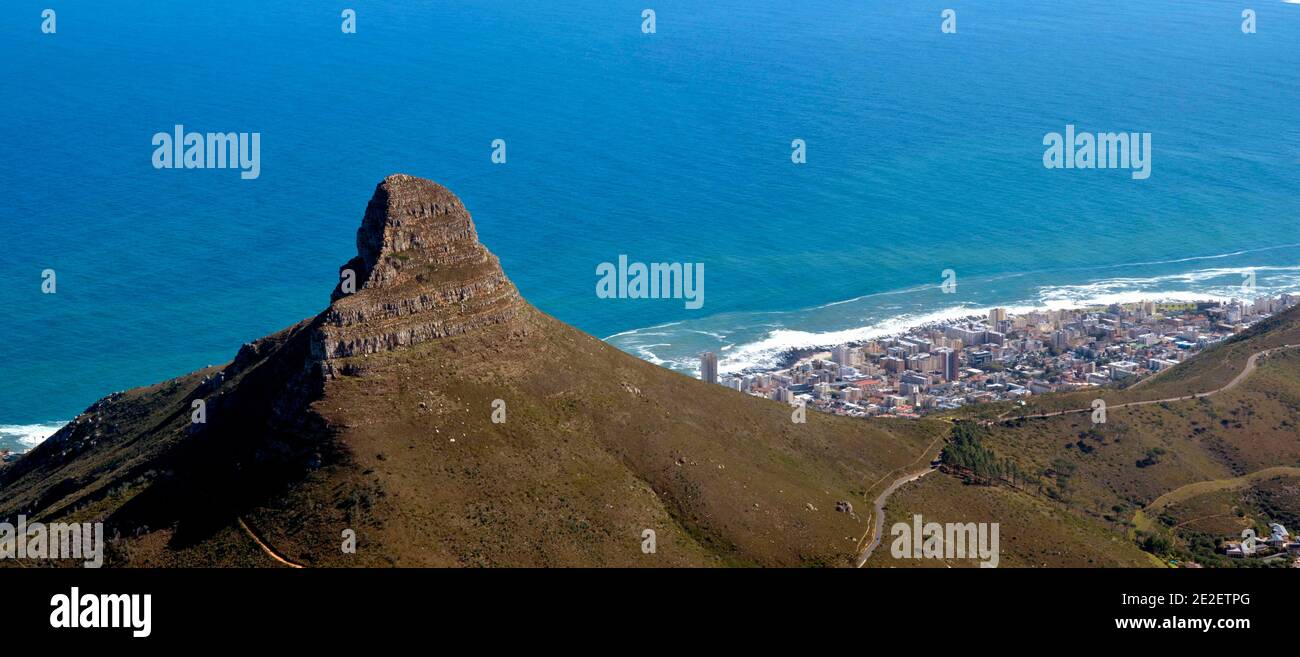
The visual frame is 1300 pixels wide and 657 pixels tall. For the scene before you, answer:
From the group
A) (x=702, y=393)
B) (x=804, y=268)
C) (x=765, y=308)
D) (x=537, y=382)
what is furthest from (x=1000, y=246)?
(x=537, y=382)

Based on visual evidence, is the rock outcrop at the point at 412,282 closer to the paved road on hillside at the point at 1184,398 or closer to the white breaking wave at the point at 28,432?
the paved road on hillside at the point at 1184,398

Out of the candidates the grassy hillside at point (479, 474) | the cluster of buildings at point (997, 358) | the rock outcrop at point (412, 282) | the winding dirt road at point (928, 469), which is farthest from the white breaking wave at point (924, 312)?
the rock outcrop at point (412, 282)

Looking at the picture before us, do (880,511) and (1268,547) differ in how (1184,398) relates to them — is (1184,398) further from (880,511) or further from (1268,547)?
(880,511)

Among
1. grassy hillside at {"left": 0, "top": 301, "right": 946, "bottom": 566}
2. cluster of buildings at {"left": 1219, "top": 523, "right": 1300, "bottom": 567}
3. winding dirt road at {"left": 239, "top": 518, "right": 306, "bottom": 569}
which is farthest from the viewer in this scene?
cluster of buildings at {"left": 1219, "top": 523, "right": 1300, "bottom": 567}

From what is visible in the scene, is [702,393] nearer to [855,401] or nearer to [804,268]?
[855,401]

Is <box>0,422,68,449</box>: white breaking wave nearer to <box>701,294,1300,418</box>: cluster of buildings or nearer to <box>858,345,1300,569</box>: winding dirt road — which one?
<box>701,294,1300,418</box>: cluster of buildings

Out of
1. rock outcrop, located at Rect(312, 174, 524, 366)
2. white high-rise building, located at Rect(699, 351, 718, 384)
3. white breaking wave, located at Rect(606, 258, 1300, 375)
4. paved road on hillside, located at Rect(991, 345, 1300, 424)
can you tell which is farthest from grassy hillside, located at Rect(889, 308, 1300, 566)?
white breaking wave, located at Rect(606, 258, 1300, 375)
